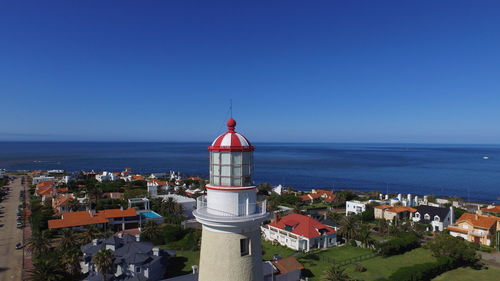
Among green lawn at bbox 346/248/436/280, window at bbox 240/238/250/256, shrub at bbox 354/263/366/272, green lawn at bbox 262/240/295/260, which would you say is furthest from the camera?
green lawn at bbox 262/240/295/260

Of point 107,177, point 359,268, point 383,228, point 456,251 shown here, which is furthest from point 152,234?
point 107,177

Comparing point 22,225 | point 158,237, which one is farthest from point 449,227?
point 22,225

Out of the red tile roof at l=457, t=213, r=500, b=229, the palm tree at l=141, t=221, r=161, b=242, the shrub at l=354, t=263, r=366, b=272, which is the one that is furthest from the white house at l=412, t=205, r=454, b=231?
the palm tree at l=141, t=221, r=161, b=242

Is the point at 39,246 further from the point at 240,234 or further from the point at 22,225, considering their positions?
the point at 240,234

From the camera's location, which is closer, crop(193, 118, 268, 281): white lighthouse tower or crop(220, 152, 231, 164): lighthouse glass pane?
crop(193, 118, 268, 281): white lighthouse tower

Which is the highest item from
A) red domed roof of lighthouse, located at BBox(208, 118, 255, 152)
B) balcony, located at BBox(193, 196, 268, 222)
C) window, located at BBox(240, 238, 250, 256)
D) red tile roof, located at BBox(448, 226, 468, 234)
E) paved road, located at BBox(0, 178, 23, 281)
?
red domed roof of lighthouse, located at BBox(208, 118, 255, 152)

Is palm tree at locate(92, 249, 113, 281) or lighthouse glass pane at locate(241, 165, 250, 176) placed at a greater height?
lighthouse glass pane at locate(241, 165, 250, 176)

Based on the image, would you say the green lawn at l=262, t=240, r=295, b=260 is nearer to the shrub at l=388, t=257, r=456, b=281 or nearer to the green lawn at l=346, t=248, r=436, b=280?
the green lawn at l=346, t=248, r=436, b=280

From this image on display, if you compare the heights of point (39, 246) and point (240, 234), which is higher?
point (240, 234)
